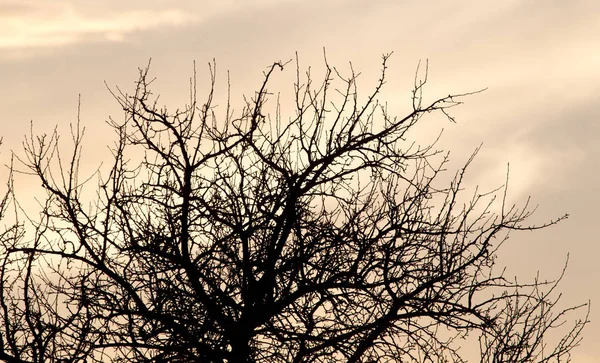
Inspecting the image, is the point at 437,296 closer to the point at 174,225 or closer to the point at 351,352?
the point at 351,352

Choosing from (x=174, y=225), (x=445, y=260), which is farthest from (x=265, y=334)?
(x=445, y=260)

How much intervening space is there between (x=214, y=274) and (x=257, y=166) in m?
1.38

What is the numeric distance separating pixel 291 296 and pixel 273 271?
334 mm

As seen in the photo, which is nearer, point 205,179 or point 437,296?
point 437,296

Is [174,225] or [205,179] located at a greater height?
[205,179]

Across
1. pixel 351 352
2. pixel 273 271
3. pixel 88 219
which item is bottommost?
pixel 351 352

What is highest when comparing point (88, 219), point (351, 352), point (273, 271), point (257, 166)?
point (257, 166)

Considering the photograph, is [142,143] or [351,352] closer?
[351,352]

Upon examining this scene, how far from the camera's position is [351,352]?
28.4 ft

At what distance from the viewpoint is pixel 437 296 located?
876 cm

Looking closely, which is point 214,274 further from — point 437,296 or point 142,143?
point 437,296

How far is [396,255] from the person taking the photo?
8938mm

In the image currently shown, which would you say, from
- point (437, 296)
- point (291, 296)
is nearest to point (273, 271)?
point (291, 296)

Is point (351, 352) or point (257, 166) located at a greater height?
point (257, 166)
